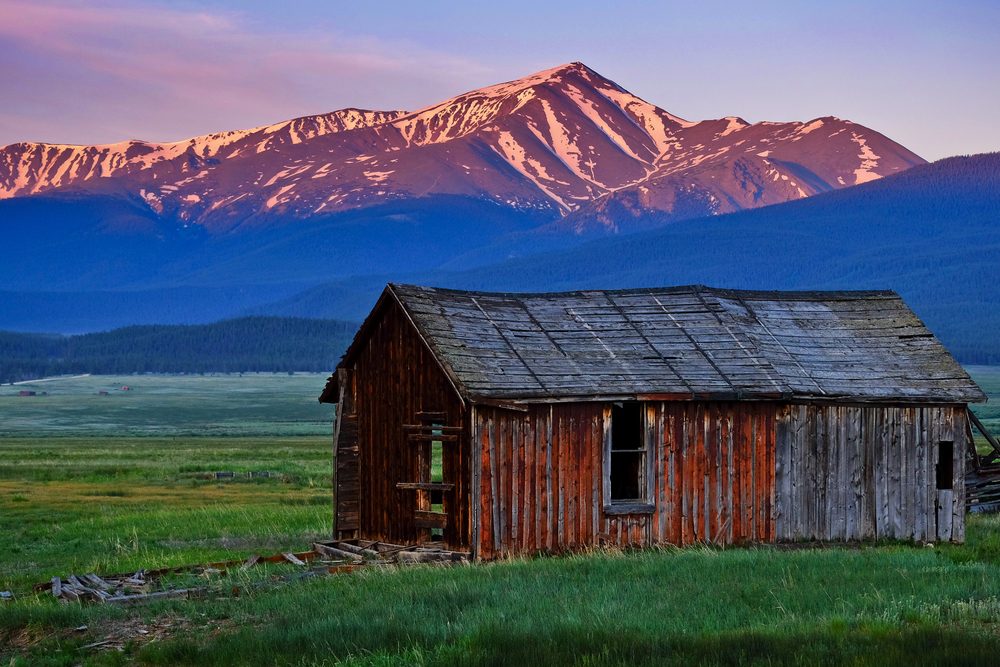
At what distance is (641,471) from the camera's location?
77.8 feet

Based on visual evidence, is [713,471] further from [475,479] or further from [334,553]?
[334,553]

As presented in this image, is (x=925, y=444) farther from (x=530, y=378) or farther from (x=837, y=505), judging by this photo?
(x=530, y=378)

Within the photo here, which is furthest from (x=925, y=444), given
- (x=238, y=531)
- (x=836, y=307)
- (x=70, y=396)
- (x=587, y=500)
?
(x=70, y=396)

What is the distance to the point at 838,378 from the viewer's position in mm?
25047

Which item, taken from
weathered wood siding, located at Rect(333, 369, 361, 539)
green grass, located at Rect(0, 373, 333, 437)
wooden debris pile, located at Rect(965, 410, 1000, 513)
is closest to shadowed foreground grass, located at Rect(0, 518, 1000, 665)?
weathered wood siding, located at Rect(333, 369, 361, 539)

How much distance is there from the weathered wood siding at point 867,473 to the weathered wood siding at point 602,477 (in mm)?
500

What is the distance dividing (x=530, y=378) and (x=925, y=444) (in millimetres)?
7427

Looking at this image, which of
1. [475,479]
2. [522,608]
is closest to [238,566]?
[475,479]

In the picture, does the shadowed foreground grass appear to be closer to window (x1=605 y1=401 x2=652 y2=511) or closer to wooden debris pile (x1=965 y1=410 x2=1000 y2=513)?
window (x1=605 y1=401 x2=652 y2=511)

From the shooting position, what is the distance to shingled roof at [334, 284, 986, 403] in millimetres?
23234

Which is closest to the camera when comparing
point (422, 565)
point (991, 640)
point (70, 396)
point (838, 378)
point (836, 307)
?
point (991, 640)

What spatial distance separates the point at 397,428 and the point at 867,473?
323 inches

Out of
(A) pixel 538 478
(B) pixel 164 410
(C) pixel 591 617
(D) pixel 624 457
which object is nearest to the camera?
(C) pixel 591 617

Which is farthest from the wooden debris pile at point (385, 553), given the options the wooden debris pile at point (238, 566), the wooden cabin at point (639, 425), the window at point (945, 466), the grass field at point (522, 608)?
the window at point (945, 466)
